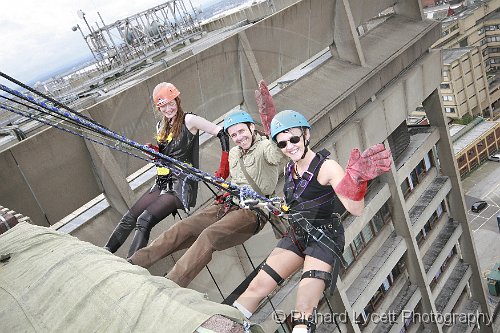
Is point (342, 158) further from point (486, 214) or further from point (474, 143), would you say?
point (474, 143)

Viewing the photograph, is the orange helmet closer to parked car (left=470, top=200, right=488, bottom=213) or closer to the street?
the street

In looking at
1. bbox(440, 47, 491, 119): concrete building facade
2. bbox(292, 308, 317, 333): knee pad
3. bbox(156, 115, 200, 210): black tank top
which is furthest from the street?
bbox(156, 115, 200, 210): black tank top

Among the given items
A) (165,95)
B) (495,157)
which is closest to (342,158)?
(165,95)

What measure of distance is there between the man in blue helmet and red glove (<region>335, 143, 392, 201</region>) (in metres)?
1.49

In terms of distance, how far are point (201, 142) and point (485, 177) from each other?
43696 mm

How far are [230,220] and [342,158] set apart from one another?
5.48 m

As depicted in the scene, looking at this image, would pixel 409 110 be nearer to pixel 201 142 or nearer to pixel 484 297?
pixel 201 142

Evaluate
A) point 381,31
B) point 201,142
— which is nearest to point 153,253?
point 201,142

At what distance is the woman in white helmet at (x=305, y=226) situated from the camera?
15.8 feet

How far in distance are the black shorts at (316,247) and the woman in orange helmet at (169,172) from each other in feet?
5.36

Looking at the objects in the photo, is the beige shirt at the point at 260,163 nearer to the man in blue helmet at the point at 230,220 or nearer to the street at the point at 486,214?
the man in blue helmet at the point at 230,220

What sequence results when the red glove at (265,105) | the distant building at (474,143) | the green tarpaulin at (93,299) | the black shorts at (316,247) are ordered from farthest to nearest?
1. the distant building at (474,143)
2. the red glove at (265,105)
3. the black shorts at (316,247)
4. the green tarpaulin at (93,299)

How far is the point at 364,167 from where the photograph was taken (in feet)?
13.4

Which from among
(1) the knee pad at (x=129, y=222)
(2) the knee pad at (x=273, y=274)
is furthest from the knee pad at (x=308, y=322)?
(1) the knee pad at (x=129, y=222)
